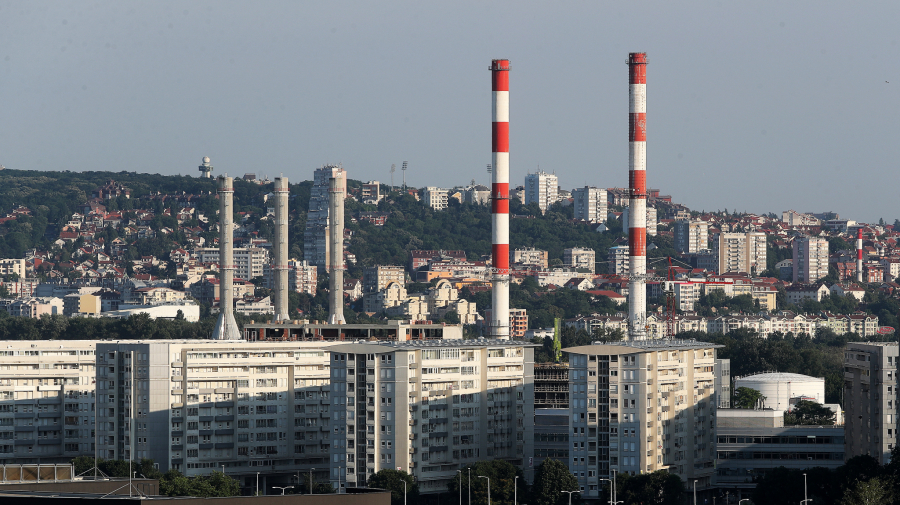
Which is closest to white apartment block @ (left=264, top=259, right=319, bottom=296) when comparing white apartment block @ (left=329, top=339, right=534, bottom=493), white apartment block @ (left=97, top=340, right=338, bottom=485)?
white apartment block @ (left=97, top=340, right=338, bottom=485)

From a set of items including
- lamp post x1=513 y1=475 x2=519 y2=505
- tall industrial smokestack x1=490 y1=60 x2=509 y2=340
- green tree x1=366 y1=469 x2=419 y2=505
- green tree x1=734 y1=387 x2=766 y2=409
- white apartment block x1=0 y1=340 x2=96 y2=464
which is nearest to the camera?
lamp post x1=513 y1=475 x2=519 y2=505

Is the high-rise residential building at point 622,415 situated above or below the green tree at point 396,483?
above

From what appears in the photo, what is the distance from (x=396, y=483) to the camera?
60594mm

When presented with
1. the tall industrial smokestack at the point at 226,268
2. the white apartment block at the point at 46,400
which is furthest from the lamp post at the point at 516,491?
the tall industrial smokestack at the point at 226,268

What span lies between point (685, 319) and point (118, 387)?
108m

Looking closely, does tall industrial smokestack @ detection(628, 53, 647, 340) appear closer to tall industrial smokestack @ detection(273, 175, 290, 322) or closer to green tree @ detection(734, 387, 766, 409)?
green tree @ detection(734, 387, 766, 409)

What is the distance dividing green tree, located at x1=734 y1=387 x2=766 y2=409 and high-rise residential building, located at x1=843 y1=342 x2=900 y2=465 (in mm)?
23001

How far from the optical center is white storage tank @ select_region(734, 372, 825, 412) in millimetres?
94000

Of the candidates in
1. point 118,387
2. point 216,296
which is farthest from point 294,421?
point 216,296

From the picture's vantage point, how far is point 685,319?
171375mm

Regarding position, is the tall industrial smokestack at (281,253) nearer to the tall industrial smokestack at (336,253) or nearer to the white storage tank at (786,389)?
the tall industrial smokestack at (336,253)

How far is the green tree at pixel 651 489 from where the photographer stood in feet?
194

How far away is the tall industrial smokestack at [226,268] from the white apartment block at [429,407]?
2699 centimetres

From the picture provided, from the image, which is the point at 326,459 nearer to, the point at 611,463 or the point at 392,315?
the point at 611,463
